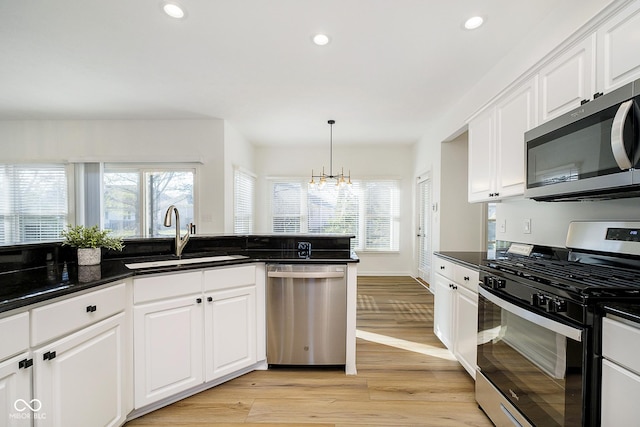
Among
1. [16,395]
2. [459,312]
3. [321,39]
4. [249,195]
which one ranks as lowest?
[459,312]

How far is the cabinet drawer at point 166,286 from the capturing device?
65.6 inches

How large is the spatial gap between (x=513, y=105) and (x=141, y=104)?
13.4 ft

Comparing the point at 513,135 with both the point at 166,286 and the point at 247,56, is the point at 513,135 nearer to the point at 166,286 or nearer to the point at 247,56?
the point at 247,56

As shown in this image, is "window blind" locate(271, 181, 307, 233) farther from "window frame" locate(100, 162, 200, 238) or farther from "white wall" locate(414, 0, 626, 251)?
"white wall" locate(414, 0, 626, 251)

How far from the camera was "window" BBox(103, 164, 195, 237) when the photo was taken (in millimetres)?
4238

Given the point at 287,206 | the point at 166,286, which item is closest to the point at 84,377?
the point at 166,286

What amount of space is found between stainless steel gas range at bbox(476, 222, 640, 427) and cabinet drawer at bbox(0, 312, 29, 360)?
7.02ft

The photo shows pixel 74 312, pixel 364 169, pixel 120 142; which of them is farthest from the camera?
pixel 364 169

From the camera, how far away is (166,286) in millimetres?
1755

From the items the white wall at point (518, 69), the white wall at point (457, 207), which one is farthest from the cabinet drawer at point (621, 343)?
the white wall at point (457, 207)

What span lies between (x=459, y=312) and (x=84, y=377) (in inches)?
94.7

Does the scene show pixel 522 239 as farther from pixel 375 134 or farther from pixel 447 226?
pixel 375 134

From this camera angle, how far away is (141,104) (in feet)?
11.8

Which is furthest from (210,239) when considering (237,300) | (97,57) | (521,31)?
(521,31)
